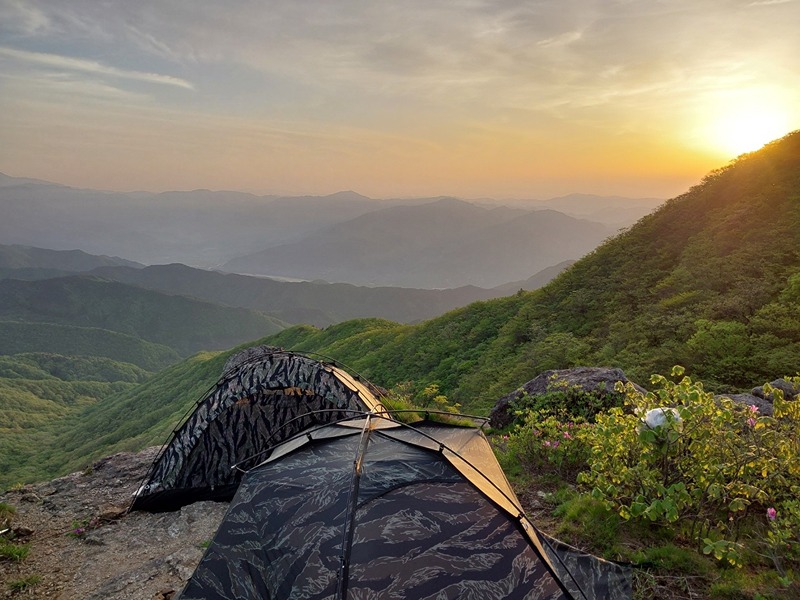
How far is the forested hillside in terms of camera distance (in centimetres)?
1291

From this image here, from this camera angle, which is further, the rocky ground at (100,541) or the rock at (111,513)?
the rock at (111,513)

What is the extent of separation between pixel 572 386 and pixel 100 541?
1162 centimetres

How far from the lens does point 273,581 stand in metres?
5.36

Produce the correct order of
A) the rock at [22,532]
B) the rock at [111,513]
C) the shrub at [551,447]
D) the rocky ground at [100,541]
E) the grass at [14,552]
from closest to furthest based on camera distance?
the rocky ground at [100,541] < the grass at [14,552] < the shrub at [551,447] < the rock at [22,532] < the rock at [111,513]

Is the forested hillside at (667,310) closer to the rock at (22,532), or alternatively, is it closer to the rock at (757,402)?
the rock at (757,402)

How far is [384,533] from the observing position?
4.88 m

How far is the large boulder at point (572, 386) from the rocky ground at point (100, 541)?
8.07 meters

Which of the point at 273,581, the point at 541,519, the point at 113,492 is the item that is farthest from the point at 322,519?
the point at 113,492

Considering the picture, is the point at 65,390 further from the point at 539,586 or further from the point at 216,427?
the point at 539,586

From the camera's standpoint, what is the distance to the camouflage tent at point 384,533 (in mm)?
4797

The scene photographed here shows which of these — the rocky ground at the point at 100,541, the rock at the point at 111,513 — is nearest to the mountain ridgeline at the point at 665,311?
the rocky ground at the point at 100,541

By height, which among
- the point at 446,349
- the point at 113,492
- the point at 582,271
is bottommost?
the point at 113,492

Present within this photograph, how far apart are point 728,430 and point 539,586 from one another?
350 centimetres

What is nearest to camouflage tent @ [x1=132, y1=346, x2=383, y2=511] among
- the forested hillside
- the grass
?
the grass
